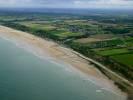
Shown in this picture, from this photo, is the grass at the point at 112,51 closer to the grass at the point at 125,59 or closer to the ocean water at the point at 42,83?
the grass at the point at 125,59

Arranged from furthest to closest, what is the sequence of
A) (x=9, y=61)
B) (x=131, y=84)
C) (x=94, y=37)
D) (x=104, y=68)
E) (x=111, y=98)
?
(x=94, y=37)
(x=9, y=61)
(x=104, y=68)
(x=131, y=84)
(x=111, y=98)

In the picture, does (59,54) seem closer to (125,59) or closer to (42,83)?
(125,59)

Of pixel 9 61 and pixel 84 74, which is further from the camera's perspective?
pixel 9 61

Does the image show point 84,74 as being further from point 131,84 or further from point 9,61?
point 9,61

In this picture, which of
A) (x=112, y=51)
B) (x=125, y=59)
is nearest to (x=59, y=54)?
(x=112, y=51)

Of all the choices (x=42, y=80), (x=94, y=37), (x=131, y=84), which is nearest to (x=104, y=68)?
(x=131, y=84)

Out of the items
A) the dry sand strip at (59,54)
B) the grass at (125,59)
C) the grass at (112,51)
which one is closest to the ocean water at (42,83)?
the dry sand strip at (59,54)

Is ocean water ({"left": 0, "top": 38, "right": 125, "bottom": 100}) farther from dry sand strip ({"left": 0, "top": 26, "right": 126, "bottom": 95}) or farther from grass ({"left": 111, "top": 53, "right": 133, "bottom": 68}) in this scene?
grass ({"left": 111, "top": 53, "right": 133, "bottom": 68})

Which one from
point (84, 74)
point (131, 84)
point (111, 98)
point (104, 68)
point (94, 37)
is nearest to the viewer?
point (111, 98)
